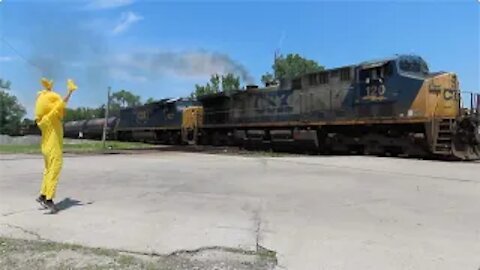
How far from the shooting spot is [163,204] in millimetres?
8094

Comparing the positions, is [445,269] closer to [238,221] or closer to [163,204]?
[238,221]

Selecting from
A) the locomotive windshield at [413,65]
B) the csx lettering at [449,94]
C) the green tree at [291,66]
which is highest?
the green tree at [291,66]

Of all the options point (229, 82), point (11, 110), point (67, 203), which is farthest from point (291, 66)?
point (67, 203)

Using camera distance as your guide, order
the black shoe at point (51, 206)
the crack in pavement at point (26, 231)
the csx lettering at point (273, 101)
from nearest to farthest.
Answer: the crack in pavement at point (26, 231)
the black shoe at point (51, 206)
the csx lettering at point (273, 101)

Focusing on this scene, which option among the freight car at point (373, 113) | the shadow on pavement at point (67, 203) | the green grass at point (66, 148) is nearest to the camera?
the shadow on pavement at point (67, 203)

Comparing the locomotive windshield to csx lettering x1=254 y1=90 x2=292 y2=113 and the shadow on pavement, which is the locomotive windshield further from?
the shadow on pavement

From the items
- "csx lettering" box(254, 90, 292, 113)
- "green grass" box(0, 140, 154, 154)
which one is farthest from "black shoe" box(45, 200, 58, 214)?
"csx lettering" box(254, 90, 292, 113)

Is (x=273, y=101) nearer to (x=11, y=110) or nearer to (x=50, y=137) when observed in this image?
(x=50, y=137)

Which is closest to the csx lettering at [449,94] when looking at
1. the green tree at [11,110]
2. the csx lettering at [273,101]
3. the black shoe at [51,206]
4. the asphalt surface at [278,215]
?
the asphalt surface at [278,215]

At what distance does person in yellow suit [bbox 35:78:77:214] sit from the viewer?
24.7 feet

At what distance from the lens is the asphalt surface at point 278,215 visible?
565cm

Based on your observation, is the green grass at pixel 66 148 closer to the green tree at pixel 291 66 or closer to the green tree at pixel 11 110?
the green tree at pixel 291 66

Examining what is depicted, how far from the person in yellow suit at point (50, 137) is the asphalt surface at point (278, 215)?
0.32 metres

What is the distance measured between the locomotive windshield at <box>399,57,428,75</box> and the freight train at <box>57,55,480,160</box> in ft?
0.11
